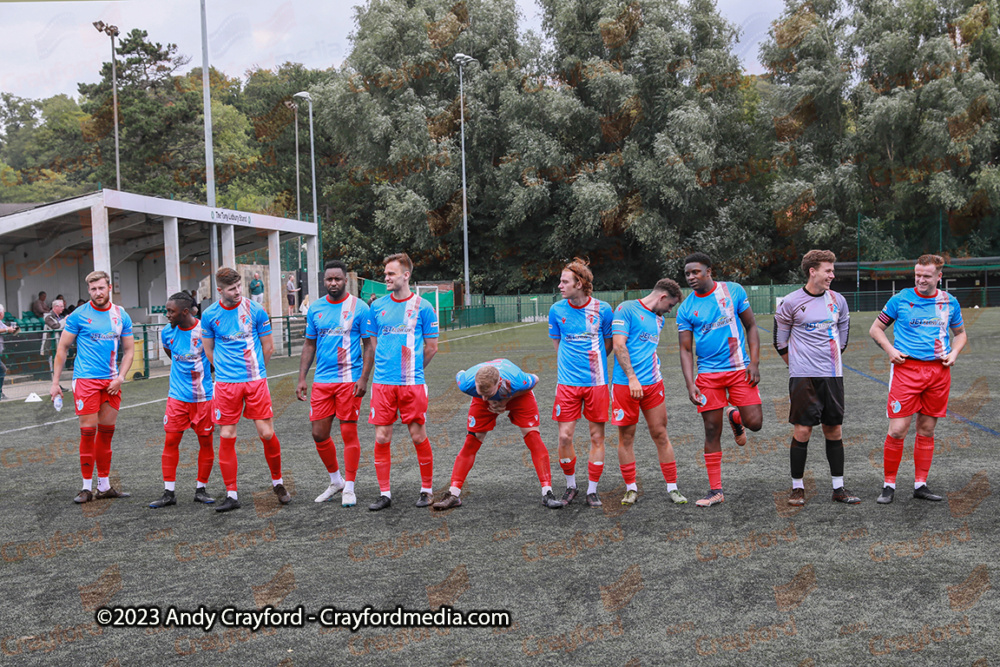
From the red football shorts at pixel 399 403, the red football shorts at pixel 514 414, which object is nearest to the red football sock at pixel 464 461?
the red football shorts at pixel 514 414

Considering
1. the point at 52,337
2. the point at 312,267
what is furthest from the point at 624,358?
the point at 312,267

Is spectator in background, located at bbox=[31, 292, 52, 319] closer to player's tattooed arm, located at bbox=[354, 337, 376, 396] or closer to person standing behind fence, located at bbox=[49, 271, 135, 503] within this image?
person standing behind fence, located at bbox=[49, 271, 135, 503]

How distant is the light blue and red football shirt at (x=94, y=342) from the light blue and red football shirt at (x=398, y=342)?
2.32 meters

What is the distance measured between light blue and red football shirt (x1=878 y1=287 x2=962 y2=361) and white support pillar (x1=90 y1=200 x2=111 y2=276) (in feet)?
60.4

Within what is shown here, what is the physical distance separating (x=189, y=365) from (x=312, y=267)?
76.1 feet

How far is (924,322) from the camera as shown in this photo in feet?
21.7

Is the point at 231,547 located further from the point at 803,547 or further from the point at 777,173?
the point at 777,173

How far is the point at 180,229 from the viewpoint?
26.0 metres

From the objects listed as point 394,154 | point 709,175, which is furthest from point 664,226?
point 394,154

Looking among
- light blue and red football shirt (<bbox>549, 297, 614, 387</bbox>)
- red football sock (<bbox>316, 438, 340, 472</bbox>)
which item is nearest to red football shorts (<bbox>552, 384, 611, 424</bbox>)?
light blue and red football shirt (<bbox>549, 297, 614, 387</bbox>)

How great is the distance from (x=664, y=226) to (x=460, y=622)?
137 ft

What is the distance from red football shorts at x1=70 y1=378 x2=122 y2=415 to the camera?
7.41 m

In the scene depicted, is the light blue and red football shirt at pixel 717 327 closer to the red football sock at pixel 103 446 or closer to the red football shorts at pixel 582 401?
the red football shorts at pixel 582 401

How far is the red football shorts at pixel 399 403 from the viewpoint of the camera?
675 cm
